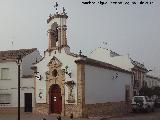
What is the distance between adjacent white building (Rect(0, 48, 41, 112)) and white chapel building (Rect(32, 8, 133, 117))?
2.04 metres

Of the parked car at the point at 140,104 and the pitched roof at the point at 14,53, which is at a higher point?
the pitched roof at the point at 14,53

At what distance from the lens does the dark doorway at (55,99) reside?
103 ft

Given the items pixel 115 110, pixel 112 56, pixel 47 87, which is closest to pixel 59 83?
pixel 47 87

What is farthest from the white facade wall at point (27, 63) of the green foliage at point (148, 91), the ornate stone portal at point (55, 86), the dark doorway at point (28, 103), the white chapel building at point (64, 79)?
the green foliage at point (148, 91)

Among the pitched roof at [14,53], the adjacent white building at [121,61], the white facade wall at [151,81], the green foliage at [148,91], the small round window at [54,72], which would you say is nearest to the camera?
the small round window at [54,72]

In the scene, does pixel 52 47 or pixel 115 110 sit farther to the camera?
pixel 115 110

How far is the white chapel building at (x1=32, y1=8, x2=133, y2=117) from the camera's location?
29719 mm

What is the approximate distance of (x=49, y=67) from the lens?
31.9m

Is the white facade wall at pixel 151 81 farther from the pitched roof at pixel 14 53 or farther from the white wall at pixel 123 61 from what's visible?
the pitched roof at pixel 14 53

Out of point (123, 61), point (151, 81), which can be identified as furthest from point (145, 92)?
point (151, 81)

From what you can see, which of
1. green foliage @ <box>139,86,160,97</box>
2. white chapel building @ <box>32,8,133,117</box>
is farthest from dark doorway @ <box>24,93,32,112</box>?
green foliage @ <box>139,86,160,97</box>

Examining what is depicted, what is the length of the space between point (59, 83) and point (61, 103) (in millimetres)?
1734

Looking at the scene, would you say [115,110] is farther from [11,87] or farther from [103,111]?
[11,87]

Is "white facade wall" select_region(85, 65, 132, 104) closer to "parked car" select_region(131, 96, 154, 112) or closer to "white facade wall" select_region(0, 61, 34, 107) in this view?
"parked car" select_region(131, 96, 154, 112)
